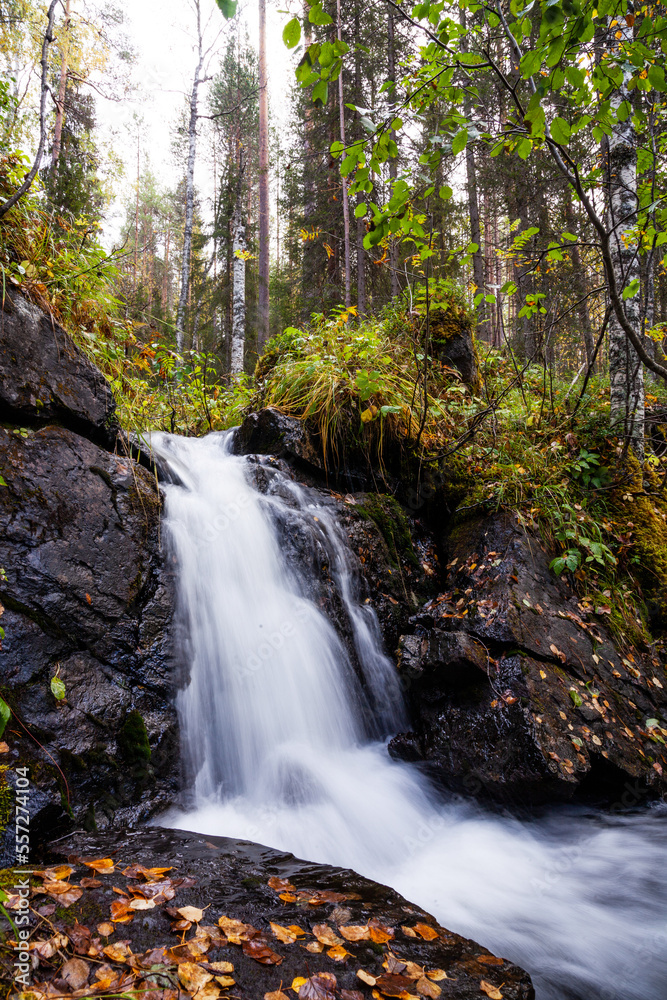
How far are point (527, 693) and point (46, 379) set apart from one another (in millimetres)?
4039

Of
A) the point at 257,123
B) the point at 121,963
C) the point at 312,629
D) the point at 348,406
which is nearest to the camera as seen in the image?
the point at 121,963

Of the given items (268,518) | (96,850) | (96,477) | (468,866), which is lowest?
(468,866)

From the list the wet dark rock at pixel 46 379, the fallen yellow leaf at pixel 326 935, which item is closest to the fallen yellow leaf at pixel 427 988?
the fallen yellow leaf at pixel 326 935

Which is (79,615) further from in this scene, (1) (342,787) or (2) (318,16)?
(2) (318,16)

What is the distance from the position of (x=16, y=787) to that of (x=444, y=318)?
624 centimetres

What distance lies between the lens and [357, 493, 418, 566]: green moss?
16.3 feet

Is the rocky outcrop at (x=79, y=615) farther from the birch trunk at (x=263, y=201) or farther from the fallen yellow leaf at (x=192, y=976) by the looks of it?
the birch trunk at (x=263, y=201)

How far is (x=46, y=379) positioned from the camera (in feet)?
10.6

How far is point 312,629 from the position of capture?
403 cm

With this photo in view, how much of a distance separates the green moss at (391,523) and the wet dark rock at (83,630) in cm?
227

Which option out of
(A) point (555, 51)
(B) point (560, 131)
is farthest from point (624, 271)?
(A) point (555, 51)

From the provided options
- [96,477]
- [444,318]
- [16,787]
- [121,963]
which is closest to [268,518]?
[96,477]

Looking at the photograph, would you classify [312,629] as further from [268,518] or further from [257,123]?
[257,123]

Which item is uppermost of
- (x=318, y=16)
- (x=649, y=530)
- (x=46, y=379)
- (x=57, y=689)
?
(x=318, y=16)
